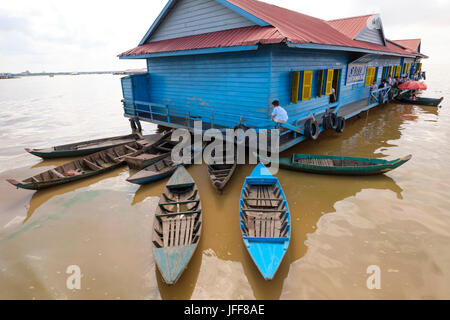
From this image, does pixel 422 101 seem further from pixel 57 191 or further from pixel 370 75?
pixel 57 191

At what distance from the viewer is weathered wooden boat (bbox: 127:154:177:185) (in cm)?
927

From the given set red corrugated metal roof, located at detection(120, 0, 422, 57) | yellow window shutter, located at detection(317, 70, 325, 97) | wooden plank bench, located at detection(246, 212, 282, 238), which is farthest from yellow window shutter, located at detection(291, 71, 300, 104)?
wooden plank bench, located at detection(246, 212, 282, 238)

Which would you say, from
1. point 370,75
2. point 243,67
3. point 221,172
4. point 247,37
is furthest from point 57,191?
point 370,75

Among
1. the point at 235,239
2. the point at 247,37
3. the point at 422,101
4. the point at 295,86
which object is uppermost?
the point at 247,37

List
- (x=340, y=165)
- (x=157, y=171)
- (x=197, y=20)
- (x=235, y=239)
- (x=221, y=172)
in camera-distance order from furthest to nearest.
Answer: (x=197, y=20) → (x=157, y=171) → (x=340, y=165) → (x=221, y=172) → (x=235, y=239)

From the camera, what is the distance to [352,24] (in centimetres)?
1775

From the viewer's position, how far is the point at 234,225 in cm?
719

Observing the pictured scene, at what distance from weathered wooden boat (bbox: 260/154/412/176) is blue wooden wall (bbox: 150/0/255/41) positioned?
6248 millimetres

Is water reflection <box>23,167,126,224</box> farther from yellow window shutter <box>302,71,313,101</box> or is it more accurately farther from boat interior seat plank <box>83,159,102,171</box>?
yellow window shutter <box>302,71,313,101</box>

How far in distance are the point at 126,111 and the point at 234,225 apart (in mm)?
13171

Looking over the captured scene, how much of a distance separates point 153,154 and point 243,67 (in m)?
5.95

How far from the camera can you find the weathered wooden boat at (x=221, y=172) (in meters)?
8.70

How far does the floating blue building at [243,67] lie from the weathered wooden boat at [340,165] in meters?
0.89
